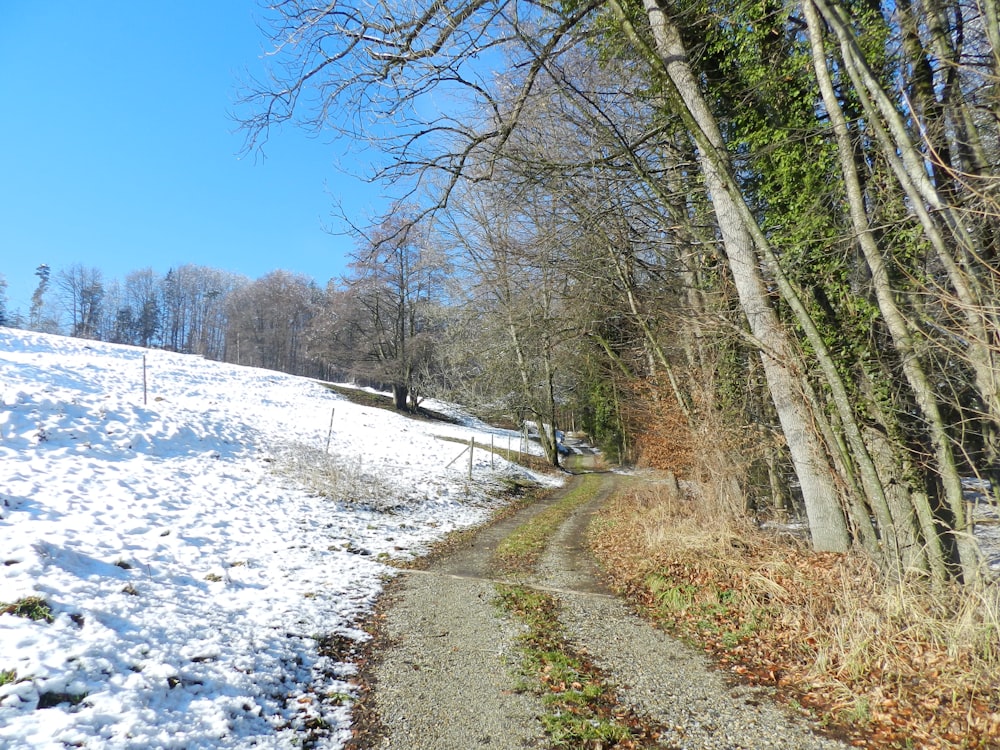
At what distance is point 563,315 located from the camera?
545 inches

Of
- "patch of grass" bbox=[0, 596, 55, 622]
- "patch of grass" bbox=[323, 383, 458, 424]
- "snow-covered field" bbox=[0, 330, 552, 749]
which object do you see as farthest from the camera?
"patch of grass" bbox=[323, 383, 458, 424]

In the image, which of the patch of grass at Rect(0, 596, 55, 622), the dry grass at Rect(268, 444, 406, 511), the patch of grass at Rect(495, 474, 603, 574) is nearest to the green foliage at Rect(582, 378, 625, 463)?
the patch of grass at Rect(495, 474, 603, 574)

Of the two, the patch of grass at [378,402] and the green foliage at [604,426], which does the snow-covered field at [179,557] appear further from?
the patch of grass at [378,402]

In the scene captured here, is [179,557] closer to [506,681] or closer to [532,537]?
[506,681]

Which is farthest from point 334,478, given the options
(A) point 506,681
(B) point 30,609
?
(A) point 506,681

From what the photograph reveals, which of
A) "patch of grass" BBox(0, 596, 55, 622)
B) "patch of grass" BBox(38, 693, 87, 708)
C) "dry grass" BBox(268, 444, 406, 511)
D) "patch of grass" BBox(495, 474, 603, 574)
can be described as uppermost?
"patch of grass" BBox(0, 596, 55, 622)

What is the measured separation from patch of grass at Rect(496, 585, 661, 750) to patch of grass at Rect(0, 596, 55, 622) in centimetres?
369

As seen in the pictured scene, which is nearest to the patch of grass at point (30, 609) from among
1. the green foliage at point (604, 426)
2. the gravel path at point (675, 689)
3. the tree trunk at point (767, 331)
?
the gravel path at point (675, 689)

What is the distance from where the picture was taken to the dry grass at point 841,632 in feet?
10.9

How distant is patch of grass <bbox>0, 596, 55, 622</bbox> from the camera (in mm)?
3568

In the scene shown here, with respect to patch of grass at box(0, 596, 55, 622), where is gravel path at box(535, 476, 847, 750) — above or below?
below

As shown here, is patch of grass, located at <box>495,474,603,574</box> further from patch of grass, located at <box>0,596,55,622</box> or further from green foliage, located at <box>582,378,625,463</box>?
green foliage, located at <box>582,378,625,463</box>

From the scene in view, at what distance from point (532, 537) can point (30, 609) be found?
7648 millimetres

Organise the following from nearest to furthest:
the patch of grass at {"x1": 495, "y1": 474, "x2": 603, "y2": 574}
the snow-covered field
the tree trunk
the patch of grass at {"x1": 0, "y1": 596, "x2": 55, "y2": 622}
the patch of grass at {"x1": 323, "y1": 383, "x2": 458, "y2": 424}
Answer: the snow-covered field < the patch of grass at {"x1": 0, "y1": 596, "x2": 55, "y2": 622} < the tree trunk < the patch of grass at {"x1": 495, "y1": 474, "x2": 603, "y2": 574} < the patch of grass at {"x1": 323, "y1": 383, "x2": 458, "y2": 424}
